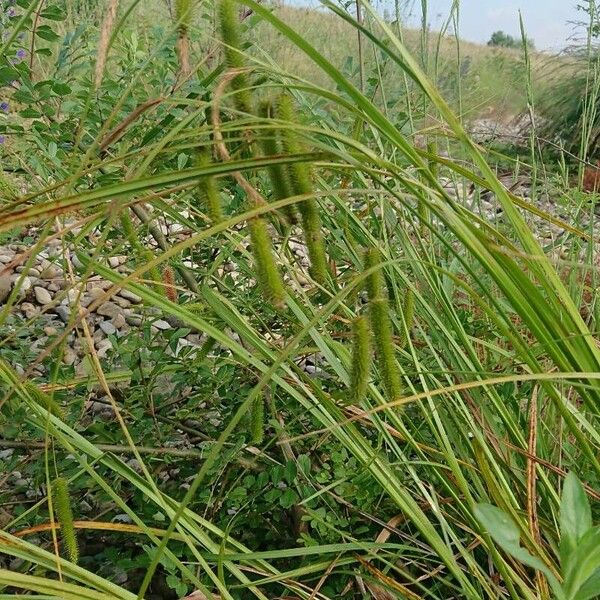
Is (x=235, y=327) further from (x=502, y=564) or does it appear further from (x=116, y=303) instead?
(x=116, y=303)

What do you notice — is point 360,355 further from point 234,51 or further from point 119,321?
point 119,321


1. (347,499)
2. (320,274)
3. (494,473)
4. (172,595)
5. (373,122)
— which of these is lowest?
(172,595)

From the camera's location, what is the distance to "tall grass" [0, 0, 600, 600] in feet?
2.46

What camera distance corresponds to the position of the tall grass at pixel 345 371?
29.6 inches

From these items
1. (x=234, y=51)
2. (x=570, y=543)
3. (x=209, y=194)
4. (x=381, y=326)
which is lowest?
(x=570, y=543)

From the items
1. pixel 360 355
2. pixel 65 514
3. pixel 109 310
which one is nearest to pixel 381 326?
pixel 360 355

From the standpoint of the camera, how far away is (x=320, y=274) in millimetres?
887

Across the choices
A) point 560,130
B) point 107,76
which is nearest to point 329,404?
point 107,76

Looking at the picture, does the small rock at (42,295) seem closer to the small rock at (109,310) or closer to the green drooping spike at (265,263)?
the small rock at (109,310)

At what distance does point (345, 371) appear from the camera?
1108 mm

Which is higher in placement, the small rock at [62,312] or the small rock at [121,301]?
the small rock at [121,301]

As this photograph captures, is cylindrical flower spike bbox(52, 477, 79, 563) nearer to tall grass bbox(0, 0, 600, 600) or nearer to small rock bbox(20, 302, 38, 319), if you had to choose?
tall grass bbox(0, 0, 600, 600)

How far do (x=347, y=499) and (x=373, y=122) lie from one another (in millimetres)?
727

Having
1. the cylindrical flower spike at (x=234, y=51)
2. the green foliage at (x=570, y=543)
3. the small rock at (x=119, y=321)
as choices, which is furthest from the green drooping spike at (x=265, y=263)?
the small rock at (x=119, y=321)
